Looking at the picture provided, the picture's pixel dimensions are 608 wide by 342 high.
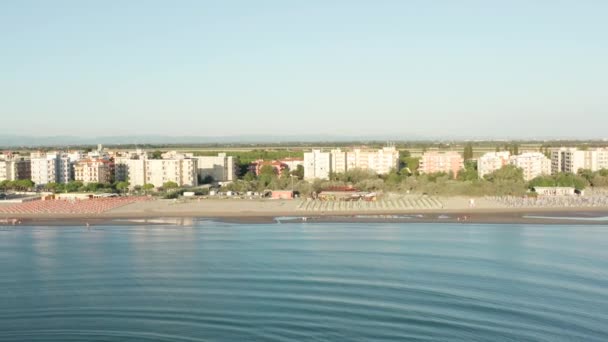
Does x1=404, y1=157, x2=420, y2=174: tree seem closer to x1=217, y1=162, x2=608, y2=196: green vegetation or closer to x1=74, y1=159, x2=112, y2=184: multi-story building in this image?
x1=217, y1=162, x2=608, y2=196: green vegetation

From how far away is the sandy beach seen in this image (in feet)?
57.1

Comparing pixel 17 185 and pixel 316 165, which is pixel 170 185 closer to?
pixel 17 185

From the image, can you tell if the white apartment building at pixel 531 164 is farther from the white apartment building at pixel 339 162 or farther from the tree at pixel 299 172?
the tree at pixel 299 172

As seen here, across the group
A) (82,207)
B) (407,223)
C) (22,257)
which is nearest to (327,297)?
(22,257)

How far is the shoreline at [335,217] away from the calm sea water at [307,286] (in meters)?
1.96

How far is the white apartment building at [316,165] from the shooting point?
2952 cm

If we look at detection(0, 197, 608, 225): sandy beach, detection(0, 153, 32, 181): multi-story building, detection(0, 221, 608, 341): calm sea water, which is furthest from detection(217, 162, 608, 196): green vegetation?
detection(0, 153, 32, 181): multi-story building

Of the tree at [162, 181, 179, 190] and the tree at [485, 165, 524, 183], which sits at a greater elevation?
the tree at [485, 165, 524, 183]

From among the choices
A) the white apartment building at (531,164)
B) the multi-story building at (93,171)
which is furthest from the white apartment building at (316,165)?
the multi-story building at (93,171)

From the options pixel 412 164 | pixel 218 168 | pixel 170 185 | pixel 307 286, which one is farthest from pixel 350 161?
pixel 307 286

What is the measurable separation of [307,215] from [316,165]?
1125 centimetres

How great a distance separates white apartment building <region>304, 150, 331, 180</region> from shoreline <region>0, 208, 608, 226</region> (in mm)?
10561

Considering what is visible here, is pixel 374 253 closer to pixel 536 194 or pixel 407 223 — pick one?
pixel 407 223

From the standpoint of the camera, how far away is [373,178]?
86.1ft
